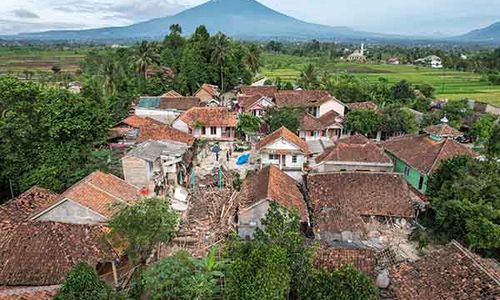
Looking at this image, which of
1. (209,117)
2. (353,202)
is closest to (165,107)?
(209,117)

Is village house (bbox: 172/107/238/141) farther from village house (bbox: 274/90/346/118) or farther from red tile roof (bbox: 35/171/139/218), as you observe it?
red tile roof (bbox: 35/171/139/218)

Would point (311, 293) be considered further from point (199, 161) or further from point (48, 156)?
point (199, 161)

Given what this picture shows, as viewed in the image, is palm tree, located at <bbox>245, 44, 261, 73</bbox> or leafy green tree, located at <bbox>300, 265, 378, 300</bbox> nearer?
leafy green tree, located at <bbox>300, 265, 378, 300</bbox>

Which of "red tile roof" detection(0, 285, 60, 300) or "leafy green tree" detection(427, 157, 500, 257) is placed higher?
"leafy green tree" detection(427, 157, 500, 257)

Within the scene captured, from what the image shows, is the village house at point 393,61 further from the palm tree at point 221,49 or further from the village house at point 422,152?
the village house at point 422,152

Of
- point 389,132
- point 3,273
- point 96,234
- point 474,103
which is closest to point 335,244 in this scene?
point 96,234

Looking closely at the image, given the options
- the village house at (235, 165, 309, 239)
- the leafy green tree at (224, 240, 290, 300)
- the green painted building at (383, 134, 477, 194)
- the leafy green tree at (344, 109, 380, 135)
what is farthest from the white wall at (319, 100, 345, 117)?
the leafy green tree at (224, 240, 290, 300)

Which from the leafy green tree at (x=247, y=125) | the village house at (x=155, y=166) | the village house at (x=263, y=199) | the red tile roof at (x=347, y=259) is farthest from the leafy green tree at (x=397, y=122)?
the red tile roof at (x=347, y=259)
